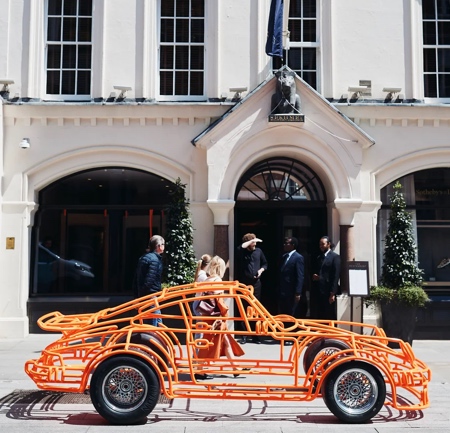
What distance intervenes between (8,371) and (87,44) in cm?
717

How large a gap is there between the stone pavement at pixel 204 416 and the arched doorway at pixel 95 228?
174 inches

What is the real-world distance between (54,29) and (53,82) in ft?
3.82

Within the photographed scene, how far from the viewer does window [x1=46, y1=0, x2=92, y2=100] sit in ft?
43.7

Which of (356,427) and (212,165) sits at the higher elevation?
(212,165)

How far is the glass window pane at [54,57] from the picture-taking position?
13367mm

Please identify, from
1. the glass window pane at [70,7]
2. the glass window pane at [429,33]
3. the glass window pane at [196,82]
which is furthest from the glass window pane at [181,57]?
the glass window pane at [429,33]

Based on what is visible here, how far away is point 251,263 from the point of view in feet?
39.7

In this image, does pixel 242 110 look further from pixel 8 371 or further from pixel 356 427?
pixel 356 427

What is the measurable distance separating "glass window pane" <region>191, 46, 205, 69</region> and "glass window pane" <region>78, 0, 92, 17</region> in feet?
7.80

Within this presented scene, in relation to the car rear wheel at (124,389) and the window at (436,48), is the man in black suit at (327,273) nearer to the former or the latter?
the window at (436,48)

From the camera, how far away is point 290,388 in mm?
7148

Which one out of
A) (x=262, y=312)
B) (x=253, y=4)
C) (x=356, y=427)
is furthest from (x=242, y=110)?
(x=356, y=427)

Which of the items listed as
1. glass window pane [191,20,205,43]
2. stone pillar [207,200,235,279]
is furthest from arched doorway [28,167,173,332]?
glass window pane [191,20,205,43]

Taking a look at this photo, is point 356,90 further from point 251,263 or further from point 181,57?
point 251,263
